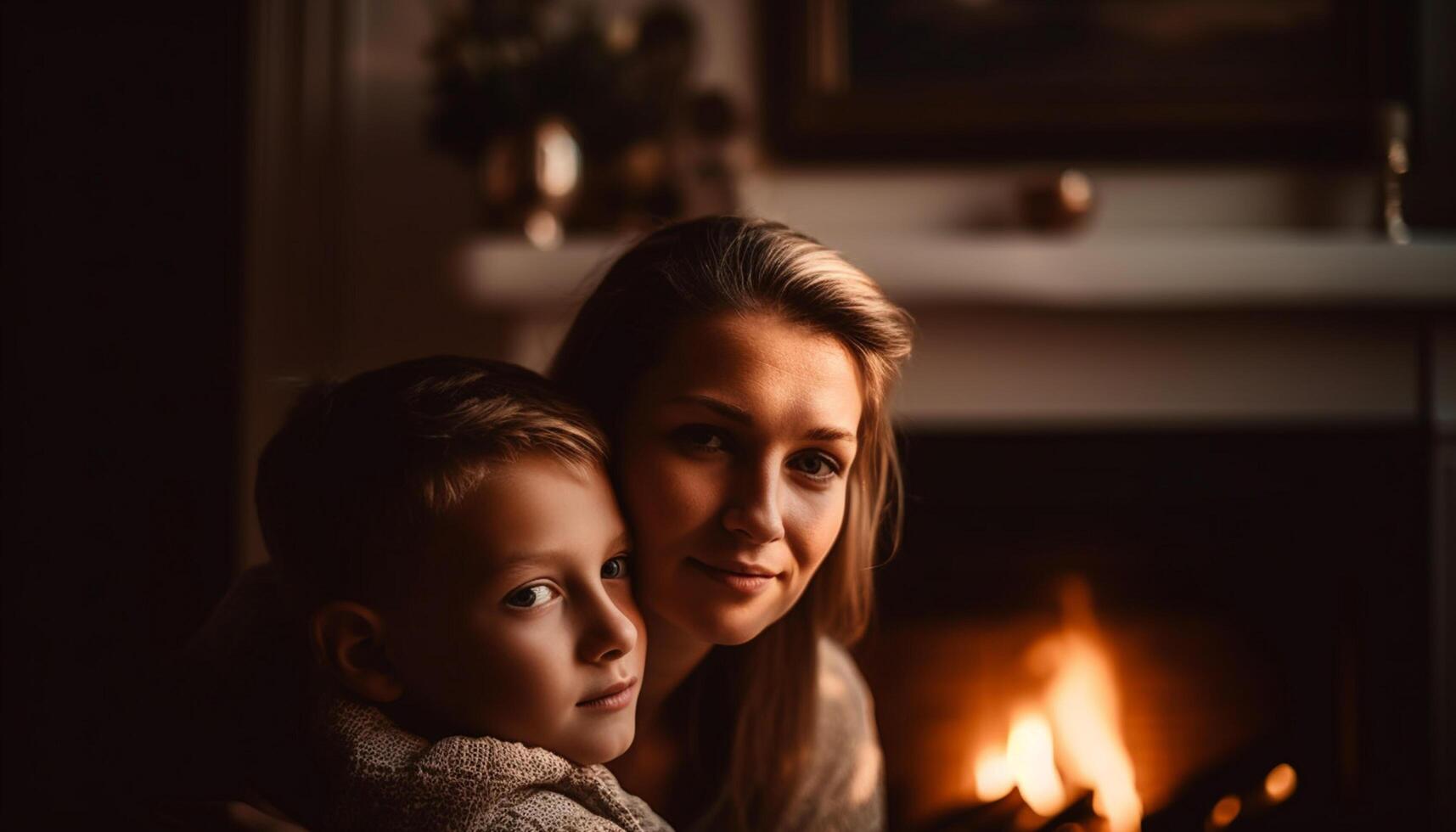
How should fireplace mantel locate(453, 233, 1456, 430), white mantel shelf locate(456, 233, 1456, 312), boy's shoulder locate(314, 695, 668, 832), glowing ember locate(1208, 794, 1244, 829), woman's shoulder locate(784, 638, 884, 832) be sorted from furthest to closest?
fireplace mantel locate(453, 233, 1456, 430) < white mantel shelf locate(456, 233, 1456, 312) < woman's shoulder locate(784, 638, 884, 832) < glowing ember locate(1208, 794, 1244, 829) < boy's shoulder locate(314, 695, 668, 832)

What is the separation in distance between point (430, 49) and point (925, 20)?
31.2 inches

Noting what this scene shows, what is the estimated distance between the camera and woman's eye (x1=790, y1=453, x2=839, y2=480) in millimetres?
597

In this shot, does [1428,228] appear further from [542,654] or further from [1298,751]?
[542,654]

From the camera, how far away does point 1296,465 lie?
1571mm

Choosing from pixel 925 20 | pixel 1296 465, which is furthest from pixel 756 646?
pixel 925 20

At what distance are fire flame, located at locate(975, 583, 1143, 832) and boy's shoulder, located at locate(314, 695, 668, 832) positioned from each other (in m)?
0.53

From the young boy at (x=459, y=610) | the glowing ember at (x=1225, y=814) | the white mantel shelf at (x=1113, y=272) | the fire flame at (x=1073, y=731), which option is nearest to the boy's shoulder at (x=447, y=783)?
the young boy at (x=459, y=610)

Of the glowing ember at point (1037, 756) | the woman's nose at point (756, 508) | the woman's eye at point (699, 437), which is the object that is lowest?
the glowing ember at point (1037, 756)

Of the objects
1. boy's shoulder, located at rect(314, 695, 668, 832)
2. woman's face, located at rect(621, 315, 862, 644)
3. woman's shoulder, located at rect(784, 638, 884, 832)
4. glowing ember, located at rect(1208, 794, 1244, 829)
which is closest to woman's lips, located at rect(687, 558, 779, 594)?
woman's face, located at rect(621, 315, 862, 644)

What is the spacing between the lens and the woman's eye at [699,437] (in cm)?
59

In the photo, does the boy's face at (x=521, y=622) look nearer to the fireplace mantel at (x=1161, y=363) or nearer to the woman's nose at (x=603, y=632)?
the woman's nose at (x=603, y=632)

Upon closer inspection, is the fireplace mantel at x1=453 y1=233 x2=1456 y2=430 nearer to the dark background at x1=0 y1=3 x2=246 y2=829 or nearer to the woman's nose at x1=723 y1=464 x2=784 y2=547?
the dark background at x1=0 y1=3 x2=246 y2=829

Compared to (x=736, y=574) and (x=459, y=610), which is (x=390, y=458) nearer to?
(x=459, y=610)

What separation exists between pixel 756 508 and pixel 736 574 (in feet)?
0.13
